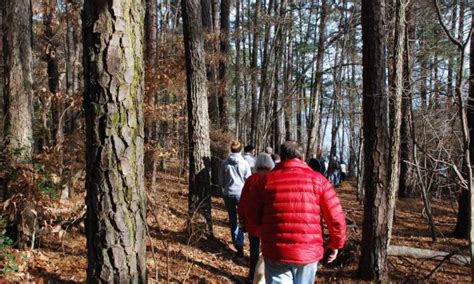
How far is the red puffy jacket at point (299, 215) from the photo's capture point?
3607 millimetres

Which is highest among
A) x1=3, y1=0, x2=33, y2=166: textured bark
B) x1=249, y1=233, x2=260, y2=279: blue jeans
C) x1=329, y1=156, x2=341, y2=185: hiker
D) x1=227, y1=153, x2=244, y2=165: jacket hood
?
x1=3, y1=0, x2=33, y2=166: textured bark

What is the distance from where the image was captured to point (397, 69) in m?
8.55

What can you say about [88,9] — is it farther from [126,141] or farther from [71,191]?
[71,191]

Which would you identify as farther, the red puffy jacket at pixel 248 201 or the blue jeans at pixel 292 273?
the red puffy jacket at pixel 248 201

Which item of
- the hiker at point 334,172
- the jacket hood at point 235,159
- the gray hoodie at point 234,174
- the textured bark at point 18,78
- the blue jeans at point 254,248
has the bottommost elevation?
the hiker at point 334,172

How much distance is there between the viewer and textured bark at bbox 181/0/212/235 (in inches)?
316

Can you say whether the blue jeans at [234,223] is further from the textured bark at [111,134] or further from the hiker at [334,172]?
the hiker at [334,172]

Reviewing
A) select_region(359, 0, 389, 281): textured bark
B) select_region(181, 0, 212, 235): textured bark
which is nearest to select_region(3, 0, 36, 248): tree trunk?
select_region(181, 0, 212, 235): textured bark

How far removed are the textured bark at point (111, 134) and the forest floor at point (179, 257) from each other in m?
1.49

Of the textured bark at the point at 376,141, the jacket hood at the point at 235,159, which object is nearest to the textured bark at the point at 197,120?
the jacket hood at the point at 235,159

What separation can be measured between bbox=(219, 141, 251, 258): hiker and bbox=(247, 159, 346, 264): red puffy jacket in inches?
145

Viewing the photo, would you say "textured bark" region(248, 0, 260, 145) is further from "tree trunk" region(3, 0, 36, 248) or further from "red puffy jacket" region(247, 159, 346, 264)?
"red puffy jacket" region(247, 159, 346, 264)

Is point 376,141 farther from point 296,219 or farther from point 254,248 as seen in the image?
point 296,219

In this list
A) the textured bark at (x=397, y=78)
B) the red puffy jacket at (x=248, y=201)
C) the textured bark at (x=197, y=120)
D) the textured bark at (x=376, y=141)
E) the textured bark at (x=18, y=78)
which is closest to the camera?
the red puffy jacket at (x=248, y=201)
